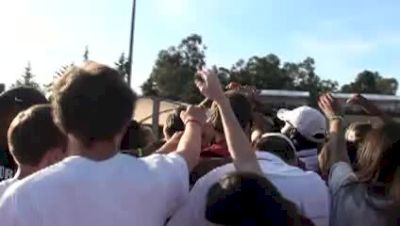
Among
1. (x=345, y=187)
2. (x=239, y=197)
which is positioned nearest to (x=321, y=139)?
(x=345, y=187)

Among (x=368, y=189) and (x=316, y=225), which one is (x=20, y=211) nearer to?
(x=316, y=225)

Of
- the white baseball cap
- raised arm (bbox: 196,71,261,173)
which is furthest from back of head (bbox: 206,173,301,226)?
the white baseball cap

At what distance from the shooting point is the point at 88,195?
9.41ft

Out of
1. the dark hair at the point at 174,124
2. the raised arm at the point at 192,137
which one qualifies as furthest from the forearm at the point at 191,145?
the dark hair at the point at 174,124

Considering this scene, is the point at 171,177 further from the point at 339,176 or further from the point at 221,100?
the point at 339,176

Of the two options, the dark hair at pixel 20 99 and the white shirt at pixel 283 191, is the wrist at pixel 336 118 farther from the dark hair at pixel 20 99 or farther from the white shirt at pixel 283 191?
the dark hair at pixel 20 99

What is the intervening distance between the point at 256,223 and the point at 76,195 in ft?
2.07

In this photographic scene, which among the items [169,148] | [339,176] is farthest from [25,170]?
[339,176]

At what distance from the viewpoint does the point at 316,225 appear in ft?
11.5

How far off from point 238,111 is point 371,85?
83995mm

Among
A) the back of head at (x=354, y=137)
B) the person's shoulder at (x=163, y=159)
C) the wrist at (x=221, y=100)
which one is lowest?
the back of head at (x=354, y=137)

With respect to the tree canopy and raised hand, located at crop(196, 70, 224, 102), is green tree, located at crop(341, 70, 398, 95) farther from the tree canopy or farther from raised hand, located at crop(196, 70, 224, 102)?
raised hand, located at crop(196, 70, 224, 102)

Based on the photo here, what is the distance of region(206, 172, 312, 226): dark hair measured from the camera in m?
2.99

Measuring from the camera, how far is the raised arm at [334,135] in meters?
4.00
